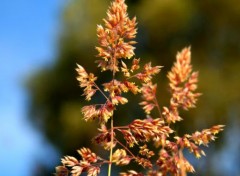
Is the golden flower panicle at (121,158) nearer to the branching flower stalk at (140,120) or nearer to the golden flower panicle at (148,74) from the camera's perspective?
the branching flower stalk at (140,120)

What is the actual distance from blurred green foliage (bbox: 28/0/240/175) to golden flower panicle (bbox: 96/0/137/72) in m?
13.8

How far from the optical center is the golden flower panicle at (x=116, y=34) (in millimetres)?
1757

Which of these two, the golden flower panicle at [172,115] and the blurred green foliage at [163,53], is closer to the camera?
the golden flower panicle at [172,115]

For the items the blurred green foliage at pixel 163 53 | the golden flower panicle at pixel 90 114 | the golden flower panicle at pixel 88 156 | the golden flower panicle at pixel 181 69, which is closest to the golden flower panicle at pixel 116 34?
the golden flower panicle at pixel 90 114

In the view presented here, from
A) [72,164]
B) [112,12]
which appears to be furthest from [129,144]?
[112,12]

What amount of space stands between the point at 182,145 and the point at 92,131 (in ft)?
54.4

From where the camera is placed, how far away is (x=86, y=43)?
18891mm

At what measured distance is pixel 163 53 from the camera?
56.2ft

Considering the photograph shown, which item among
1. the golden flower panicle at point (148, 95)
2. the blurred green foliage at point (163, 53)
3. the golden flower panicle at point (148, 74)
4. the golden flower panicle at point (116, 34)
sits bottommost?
the golden flower panicle at point (148, 95)

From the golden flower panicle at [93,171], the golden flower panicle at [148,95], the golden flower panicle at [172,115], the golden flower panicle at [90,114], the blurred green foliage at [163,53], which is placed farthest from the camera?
the blurred green foliage at [163,53]

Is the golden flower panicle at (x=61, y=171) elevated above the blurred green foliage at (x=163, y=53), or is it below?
below

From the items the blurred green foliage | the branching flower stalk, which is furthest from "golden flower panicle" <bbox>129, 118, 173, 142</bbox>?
the blurred green foliage

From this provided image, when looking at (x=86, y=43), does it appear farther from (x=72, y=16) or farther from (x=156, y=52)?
(x=156, y=52)

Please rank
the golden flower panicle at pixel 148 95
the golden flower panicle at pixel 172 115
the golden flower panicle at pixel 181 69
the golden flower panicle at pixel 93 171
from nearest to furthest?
the golden flower panicle at pixel 181 69
the golden flower panicle at pixel 172 115
the golden flower panicle at pixel 148 95
the golden flower panicle at pixel 93 171
